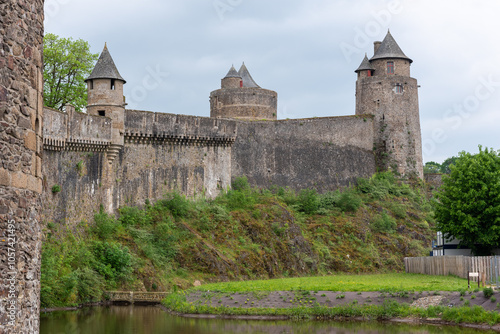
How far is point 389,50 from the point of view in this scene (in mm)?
59438

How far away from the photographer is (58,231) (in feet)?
117

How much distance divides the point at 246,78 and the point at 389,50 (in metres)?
13.9

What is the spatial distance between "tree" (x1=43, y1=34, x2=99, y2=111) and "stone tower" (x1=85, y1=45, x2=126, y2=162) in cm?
729

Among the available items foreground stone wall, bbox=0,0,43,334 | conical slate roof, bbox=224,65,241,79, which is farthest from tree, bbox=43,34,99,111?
foreground stone wall, bbox=0,0,43,334

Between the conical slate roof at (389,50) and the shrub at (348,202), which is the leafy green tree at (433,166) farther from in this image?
the shrub at (348,202)

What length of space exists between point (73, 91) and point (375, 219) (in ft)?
78.5

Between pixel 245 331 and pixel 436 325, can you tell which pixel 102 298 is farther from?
pixel 436 325

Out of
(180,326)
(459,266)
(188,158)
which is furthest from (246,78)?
(180,326)

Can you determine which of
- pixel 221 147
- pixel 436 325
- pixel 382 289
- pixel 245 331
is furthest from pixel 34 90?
pixel 221 147

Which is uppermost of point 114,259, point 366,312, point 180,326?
point 114,259

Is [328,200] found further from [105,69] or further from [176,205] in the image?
[105,69]

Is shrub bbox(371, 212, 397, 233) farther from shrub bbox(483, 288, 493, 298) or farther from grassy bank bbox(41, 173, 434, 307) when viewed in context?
shrub bbox(483, 288, 493, 298)

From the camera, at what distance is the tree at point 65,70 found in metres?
48.2

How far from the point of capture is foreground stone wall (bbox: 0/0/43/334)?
9359 millimetres
